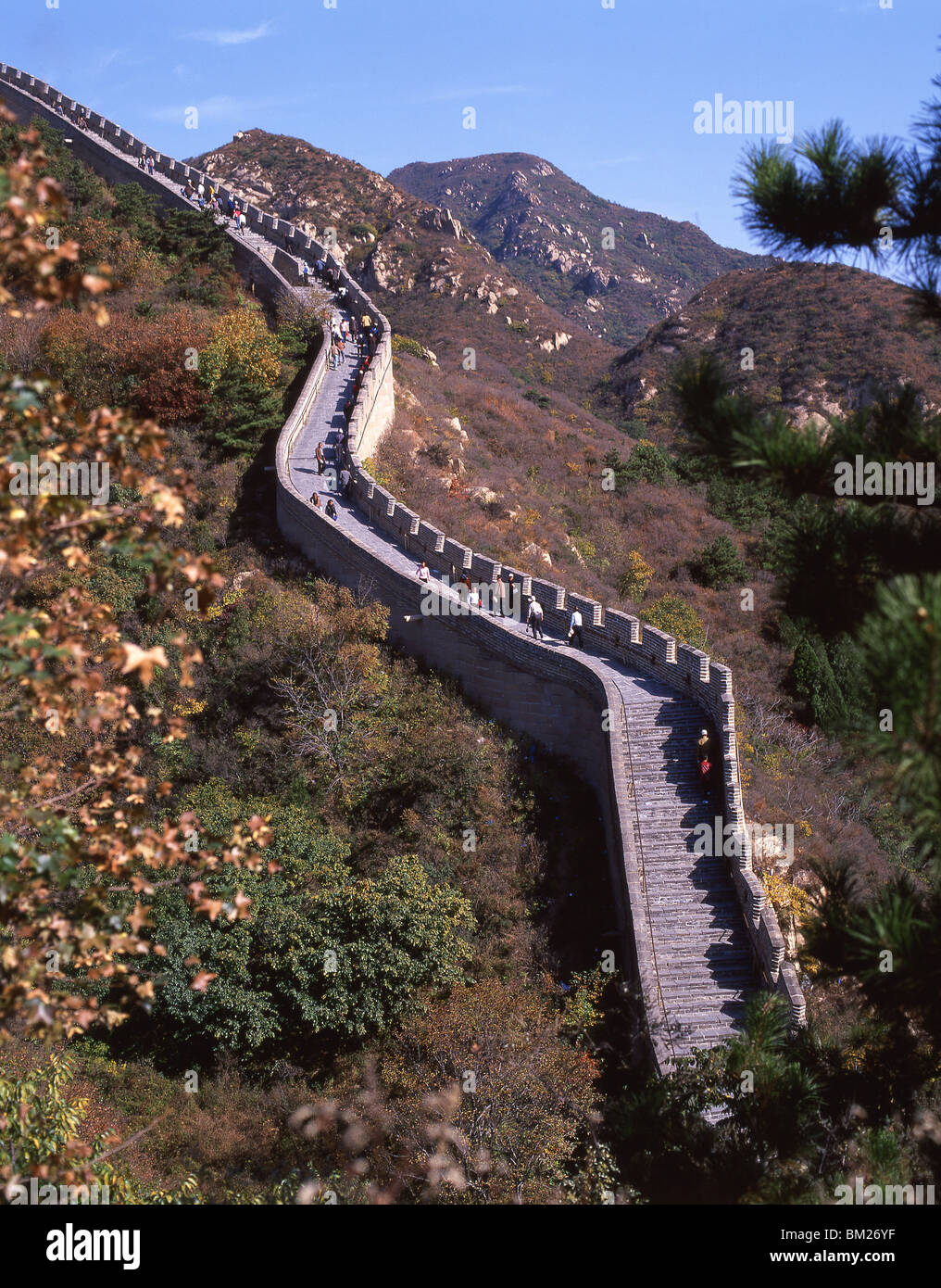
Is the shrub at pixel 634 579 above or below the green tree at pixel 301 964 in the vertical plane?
above

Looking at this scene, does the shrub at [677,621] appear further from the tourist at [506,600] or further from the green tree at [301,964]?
the green tree at [301,964]

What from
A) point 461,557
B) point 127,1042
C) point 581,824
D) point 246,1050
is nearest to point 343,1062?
point 246,1050

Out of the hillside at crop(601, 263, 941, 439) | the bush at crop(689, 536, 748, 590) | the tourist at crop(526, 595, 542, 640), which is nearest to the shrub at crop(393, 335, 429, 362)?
the hillside at crop(601, 263, 941, 439)

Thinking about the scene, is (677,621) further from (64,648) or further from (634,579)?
(64,648)

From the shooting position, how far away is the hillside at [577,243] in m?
90.7

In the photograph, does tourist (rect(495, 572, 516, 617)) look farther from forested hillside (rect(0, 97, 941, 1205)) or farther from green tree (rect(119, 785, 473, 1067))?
green tree (rect(119, 785, 473, 1067))

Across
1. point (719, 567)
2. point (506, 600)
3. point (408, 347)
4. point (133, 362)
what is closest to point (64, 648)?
point (506, 600)

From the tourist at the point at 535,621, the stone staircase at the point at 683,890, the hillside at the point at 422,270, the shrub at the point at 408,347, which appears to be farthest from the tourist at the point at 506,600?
the hillside at the point at 422,270

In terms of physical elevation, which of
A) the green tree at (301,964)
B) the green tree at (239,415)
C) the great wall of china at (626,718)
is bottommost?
the green tree at (301,964)

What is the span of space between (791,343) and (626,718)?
40237 mm

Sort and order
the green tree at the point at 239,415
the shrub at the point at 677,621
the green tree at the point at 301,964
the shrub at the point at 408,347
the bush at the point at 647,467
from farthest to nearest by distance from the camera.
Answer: the shrub at the point at 408,347 < the bush at the point at 647,467 < the green tree at the point at 239,415 < the shrub at the point at 677,621 < the green tree at the point at 301,964

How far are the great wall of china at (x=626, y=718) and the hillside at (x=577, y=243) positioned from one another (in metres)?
66.4

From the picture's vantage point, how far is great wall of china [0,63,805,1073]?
506 inches

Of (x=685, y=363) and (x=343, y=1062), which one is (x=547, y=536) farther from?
(x=685, y=363)
